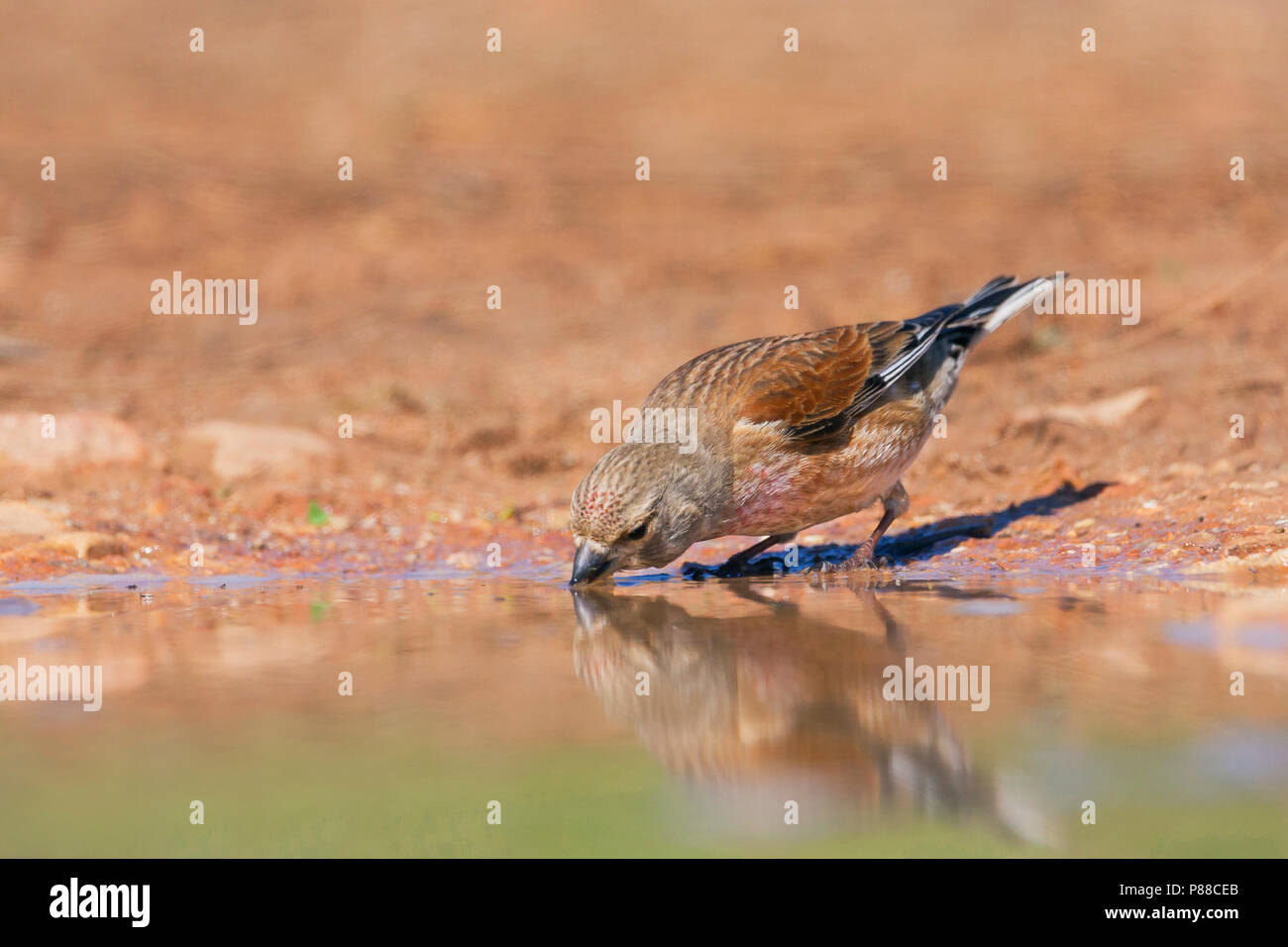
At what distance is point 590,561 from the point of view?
566 centimetres

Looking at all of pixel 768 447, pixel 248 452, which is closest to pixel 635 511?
pixel 768 447

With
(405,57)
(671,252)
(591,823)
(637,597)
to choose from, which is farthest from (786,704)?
(405,57)

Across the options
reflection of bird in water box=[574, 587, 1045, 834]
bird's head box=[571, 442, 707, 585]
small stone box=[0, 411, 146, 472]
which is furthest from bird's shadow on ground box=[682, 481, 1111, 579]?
small stone box=[0, 411, 146, 472]

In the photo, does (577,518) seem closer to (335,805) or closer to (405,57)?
(335,805)

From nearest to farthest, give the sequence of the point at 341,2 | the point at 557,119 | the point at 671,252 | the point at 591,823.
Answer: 1. the point at 591,823
2. the point at 671,252
3. the point at 557,119
4. the point at 341,2

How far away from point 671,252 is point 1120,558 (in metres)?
7.52

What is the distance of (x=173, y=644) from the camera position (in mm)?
4758

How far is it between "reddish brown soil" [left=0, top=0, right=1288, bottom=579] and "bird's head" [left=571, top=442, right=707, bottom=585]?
1220mm

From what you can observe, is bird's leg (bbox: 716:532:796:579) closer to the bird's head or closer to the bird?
the bird

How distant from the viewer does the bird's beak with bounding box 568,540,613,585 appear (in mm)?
5656

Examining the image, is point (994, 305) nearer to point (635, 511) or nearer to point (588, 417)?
point (635, 511)

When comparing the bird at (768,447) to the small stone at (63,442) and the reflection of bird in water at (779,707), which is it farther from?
the small stone at (63,442)

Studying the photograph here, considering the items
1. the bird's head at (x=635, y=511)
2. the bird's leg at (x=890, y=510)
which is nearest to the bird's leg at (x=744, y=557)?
the bird's leg at (x=890, y=510)

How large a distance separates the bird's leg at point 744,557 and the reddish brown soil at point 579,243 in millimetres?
686
